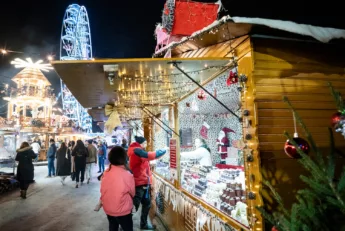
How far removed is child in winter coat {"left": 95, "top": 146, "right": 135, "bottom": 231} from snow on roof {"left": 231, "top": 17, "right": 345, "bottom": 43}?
98.0 inches

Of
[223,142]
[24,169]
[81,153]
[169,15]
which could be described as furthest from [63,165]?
[169,15]

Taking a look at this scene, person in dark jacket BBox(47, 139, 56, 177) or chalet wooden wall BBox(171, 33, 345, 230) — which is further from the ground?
chalet wooden wall BBox(171, 33, 345, 230)

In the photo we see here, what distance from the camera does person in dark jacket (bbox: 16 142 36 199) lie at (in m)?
8.34

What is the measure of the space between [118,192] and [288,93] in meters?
2.56

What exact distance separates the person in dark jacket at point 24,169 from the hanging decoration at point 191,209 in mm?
5363

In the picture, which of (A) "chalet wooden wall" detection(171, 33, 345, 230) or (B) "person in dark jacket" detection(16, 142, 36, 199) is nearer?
(A) "chalet wooden wall" detection(171, 33, 345, 230)

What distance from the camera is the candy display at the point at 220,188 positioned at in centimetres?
302

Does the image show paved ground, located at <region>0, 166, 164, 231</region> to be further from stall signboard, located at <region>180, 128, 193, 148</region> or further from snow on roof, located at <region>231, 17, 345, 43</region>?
snow on roof, located at <region>231, 17, 345, 43</region>

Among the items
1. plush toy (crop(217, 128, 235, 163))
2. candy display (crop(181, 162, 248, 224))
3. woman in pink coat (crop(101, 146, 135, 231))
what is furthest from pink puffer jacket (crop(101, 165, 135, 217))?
plush toy (crop(217, 128, 235, 163))

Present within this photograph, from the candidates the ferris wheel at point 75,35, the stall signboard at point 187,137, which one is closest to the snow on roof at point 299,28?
the stall signboard at point 187,137

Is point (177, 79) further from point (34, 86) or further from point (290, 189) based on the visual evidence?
point (34, 86)

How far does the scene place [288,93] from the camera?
2.76m

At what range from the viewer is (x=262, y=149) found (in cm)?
260

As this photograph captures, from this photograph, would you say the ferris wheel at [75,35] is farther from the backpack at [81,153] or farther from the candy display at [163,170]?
the candy display at [163,170]
